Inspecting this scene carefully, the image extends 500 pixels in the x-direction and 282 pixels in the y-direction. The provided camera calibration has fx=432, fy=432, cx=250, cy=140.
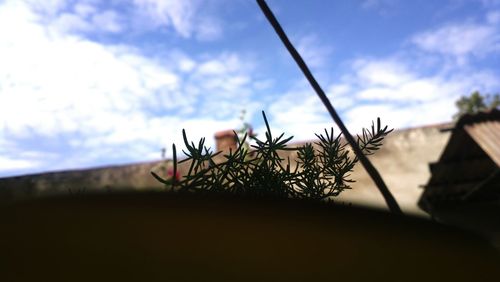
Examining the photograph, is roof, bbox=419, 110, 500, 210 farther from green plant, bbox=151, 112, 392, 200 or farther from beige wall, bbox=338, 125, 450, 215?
green plant, bbox=151, 112, 392, 200

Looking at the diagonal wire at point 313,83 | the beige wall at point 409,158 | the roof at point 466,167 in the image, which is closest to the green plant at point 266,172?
the diagonal wire at point 313,83

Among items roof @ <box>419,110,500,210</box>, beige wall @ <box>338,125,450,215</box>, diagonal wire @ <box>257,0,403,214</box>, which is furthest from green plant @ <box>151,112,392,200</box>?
beige wall @ <box>338,125,450,215</box>

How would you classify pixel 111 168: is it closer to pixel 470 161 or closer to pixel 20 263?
pixel 470 161

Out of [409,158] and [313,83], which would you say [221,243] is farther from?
[409,158]

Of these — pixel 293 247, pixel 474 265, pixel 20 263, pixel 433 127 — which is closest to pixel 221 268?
pixel 293 247

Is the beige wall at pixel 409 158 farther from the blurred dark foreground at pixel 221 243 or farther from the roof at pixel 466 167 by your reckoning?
the blurred dark foreground at pixel 221 243

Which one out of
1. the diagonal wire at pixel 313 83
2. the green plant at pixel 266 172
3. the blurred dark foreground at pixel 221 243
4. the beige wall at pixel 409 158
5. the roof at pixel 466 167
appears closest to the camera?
the blurred dark foreground at pixel 221 243
